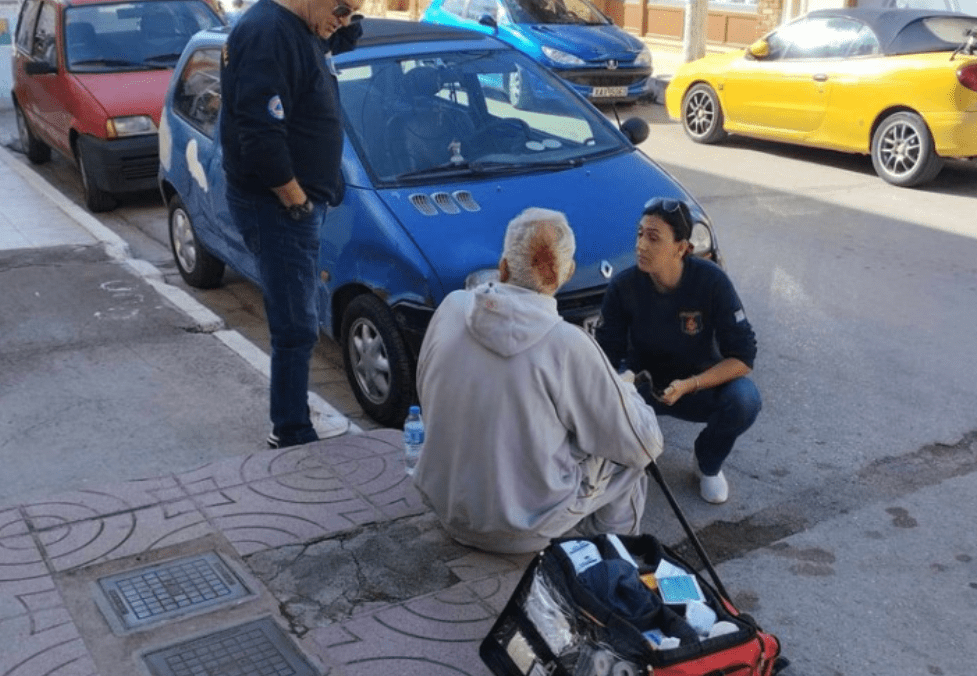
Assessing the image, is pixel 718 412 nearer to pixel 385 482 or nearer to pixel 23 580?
pixel 385 482

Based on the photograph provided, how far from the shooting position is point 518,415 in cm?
371

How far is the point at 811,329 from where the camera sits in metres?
7.09

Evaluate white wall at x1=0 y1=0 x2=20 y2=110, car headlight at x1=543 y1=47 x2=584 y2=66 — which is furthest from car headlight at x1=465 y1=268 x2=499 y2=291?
white wall at x1=0 y1=0 x2=20 y2=110

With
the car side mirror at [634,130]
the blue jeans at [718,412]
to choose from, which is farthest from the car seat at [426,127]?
the blue jeans at [718,412]

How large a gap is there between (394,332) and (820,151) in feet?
27.9

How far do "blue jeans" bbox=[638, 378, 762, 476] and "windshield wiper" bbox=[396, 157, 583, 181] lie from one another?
1682mm

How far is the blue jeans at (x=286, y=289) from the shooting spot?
15.7 feet

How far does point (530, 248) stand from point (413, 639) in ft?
4.13

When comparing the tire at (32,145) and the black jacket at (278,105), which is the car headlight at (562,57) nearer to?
the tire at (32,145)

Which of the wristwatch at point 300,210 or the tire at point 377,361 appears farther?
the tire at point 377,361

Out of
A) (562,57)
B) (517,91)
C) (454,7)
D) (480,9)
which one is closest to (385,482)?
(517,91)

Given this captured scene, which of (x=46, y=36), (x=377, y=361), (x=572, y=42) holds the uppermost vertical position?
(x=46, y=36)

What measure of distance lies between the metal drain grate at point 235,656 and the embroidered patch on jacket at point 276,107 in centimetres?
194

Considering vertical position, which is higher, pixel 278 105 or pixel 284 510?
pixel 278 105
